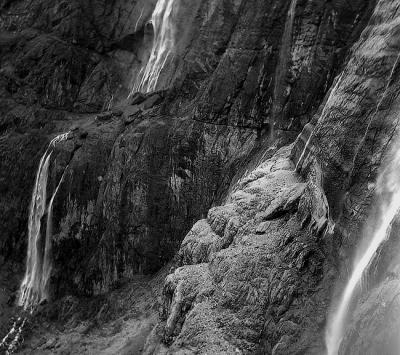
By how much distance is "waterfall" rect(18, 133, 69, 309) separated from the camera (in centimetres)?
2691

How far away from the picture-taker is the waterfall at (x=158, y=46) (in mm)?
31312

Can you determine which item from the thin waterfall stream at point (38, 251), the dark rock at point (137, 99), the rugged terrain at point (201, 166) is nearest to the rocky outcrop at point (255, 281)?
the rugged terrain at point (201, 166)

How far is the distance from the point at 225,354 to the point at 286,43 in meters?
15.2

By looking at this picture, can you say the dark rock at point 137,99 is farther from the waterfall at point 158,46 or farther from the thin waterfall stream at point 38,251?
the thin waterfall stream at point 38,251

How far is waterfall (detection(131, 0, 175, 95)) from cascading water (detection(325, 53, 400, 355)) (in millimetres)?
19120

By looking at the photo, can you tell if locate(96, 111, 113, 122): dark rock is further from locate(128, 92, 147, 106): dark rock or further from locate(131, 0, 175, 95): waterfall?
locate(131, 0, 175, 95): waterfall

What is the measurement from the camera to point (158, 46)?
32.7m

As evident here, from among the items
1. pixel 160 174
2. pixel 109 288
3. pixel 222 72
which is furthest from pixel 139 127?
pixel 109 288

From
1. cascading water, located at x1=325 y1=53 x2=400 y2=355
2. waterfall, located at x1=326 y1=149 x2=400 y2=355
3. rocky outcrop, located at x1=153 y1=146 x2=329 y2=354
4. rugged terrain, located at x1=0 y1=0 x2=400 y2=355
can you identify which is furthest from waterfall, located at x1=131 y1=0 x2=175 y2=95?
waterfall, located at x1=326 y1=149 x2=400 y2=355

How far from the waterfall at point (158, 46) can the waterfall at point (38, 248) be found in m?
6.05

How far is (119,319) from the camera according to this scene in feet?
74.9

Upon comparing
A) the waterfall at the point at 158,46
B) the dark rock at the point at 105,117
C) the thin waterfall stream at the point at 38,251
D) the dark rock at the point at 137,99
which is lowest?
the thin waterfall stream at the point at 38,251

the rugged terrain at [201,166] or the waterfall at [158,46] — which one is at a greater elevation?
the waterfall at [158,46]

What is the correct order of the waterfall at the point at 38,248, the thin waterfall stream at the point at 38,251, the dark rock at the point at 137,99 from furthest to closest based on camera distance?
1. the dark rock at the point at 137,99
2. the waterfall at the point at 38,248
3. the thin waterfall stream at the point at 38,251
